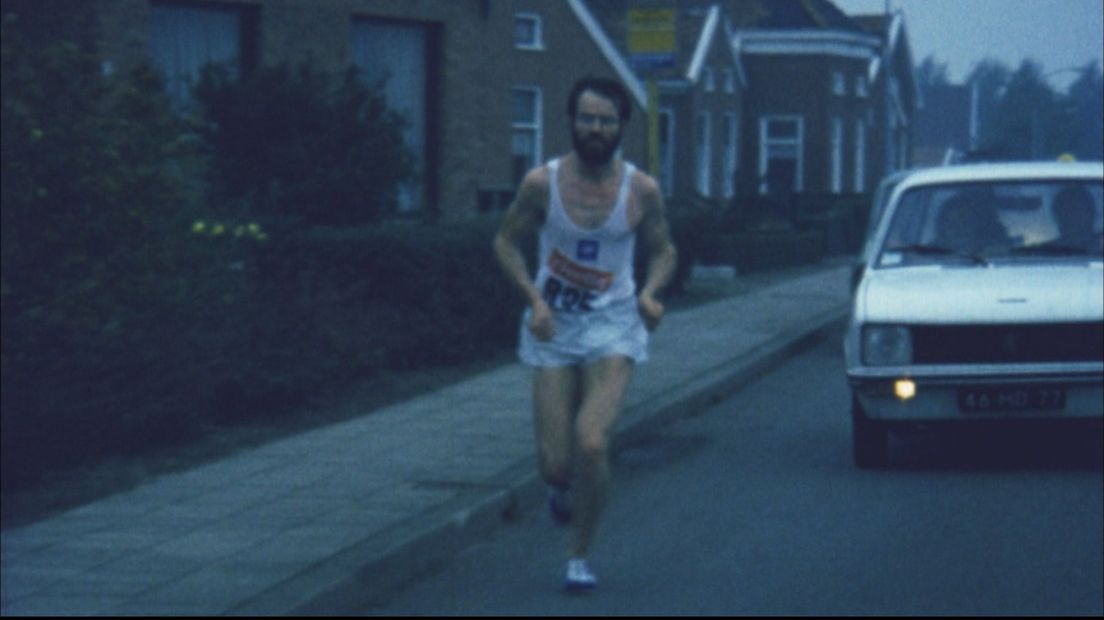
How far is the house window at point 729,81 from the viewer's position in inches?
1984

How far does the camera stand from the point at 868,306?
1132cm

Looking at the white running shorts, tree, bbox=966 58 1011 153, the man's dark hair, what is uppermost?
the man's dark hair

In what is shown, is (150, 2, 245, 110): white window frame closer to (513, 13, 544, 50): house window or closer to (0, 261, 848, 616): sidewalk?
(0, 261, 848, 616): sidewalk

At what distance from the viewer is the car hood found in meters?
11.1

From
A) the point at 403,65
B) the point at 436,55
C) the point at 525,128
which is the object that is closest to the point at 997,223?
the point at 403,65

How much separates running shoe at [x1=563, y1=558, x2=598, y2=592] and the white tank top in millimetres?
953

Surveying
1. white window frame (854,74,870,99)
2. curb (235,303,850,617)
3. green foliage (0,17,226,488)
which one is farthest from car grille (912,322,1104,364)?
white window frame (854,74,870,99)

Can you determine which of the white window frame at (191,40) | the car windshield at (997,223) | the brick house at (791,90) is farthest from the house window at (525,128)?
the car windshield at (997,223)

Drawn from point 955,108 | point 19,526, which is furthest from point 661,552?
point 955,108

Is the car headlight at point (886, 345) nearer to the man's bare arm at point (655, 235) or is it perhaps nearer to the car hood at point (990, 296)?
the car hood at point (990, 296)

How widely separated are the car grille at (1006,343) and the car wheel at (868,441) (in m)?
0.46

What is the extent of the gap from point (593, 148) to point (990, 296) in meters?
4.05

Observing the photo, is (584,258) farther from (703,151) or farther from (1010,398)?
(703,151)

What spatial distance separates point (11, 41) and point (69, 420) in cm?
208
